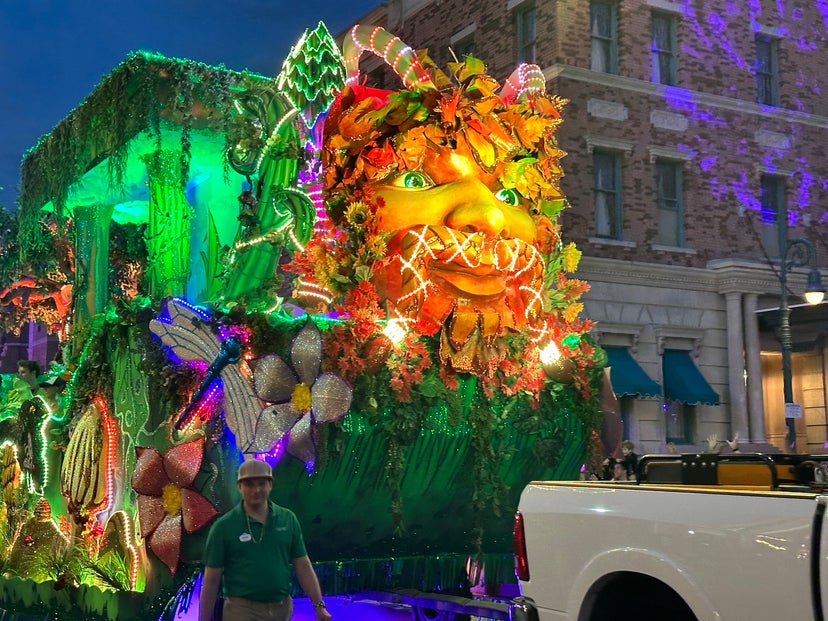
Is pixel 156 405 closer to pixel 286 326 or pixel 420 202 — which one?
pixel 286 326

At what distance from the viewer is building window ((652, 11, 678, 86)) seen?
26281mm

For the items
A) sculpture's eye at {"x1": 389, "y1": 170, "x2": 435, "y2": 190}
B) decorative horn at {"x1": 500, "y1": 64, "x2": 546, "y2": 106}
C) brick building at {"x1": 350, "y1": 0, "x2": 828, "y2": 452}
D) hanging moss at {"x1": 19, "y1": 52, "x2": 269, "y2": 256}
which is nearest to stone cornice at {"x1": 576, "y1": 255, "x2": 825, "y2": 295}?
brick building at {"x1": 350, "y1": 0, "x2": 828, "y2": 452}

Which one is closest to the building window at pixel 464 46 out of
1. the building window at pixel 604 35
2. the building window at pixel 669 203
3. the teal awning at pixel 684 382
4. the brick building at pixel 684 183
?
the brick building at pixel 684 183

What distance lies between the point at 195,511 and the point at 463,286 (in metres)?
2.66

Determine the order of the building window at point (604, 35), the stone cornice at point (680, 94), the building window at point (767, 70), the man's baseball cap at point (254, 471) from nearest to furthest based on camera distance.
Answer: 1. the man's baseball cap at point (254, 471)
2. the stone cornice at point (680, 94)
3. the building window at point (604, 35)
4. the building window at point (767, 70)

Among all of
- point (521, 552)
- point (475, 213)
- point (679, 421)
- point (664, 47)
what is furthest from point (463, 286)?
point (664, 47)

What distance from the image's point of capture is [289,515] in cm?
592

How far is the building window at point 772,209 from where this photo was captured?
27.0m

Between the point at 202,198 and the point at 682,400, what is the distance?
53.4ft

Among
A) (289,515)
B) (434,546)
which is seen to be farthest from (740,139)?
(289,515)

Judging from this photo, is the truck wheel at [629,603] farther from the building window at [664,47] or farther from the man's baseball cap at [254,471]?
the building window at [664,47]

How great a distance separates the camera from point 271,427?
7152 millimetres

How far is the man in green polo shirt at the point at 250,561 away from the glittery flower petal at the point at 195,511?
4.51ft

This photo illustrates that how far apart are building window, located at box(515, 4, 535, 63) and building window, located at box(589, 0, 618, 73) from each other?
Result: 57.6 inches
